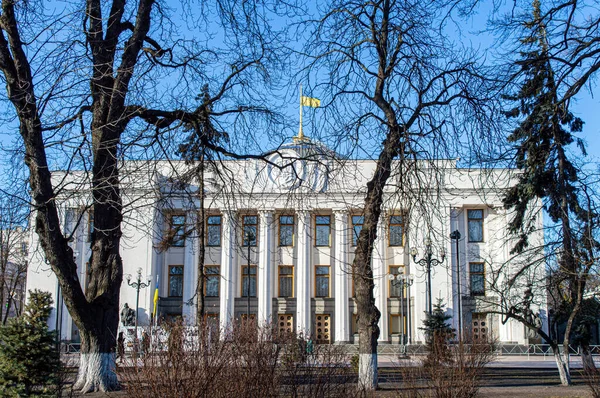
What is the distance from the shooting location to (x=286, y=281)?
154 feet

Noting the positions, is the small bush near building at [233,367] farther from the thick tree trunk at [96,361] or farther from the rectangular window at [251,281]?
the rectangular window at [251,281]

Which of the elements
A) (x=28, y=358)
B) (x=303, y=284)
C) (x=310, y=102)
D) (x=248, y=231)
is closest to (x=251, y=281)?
(x=303, y=284)

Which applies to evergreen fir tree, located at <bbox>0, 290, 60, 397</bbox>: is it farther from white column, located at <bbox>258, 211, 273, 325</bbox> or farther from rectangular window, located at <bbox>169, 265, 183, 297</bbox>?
rectangular window, located at <bbox>169, 265, 183, 297</bbox>

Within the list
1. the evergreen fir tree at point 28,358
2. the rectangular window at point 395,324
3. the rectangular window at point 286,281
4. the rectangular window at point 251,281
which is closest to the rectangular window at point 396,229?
the rectangular window at point 395,324

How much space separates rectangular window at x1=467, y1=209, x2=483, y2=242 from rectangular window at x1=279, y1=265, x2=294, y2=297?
13.0m

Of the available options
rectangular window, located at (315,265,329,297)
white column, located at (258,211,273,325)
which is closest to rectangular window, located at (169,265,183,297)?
white column, located at (258,211,273,325)

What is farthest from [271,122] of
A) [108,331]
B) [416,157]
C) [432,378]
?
[432,378]

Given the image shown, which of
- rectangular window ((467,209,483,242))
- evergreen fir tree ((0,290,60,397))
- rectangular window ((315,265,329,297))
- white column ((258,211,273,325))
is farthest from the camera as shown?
rectangular window ((467,209,483,242))

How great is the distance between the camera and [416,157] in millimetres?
11000

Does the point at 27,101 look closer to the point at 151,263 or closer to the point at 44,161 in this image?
the point at 44,161

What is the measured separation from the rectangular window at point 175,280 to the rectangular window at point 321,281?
9721 millimetres

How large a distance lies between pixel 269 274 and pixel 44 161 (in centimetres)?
3627

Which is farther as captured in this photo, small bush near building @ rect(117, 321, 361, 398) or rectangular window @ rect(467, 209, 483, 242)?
rectangular window @ rect(467, 209, 483, 242)

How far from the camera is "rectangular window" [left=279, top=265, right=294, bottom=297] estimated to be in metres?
46.7
